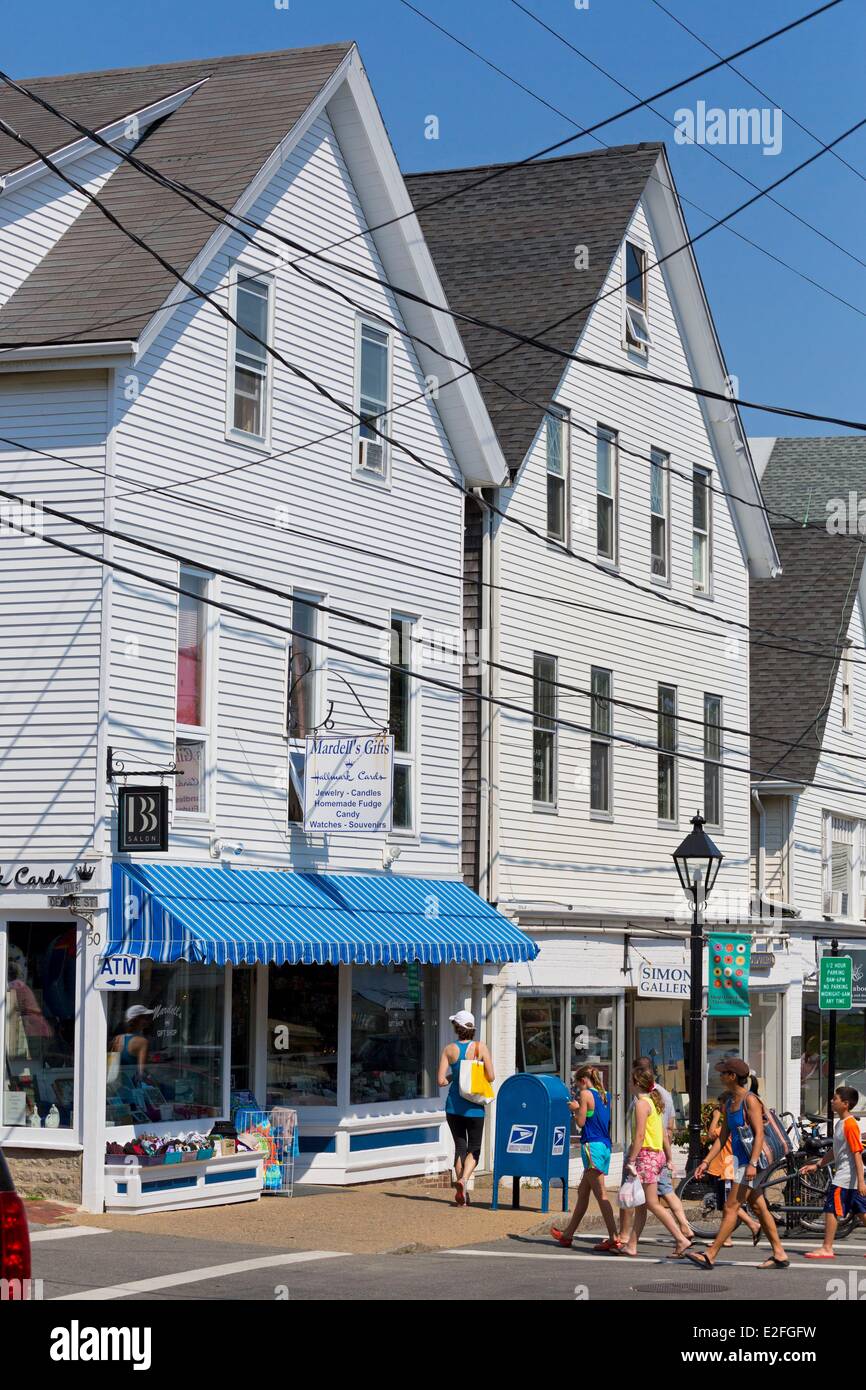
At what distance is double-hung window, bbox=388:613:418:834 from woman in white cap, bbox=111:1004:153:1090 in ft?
16.8

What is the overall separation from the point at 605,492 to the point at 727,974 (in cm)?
743

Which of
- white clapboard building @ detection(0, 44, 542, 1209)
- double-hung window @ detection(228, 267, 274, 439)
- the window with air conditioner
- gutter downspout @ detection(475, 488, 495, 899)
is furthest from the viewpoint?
the window with air conditioner

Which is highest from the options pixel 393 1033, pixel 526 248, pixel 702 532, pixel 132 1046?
pixel 526 248

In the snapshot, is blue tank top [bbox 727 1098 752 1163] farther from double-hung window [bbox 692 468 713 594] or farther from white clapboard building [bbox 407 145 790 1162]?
double-hung window [bbox 692 468 713 594]

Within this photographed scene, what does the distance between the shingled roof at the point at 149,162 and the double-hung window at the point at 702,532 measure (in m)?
10.7

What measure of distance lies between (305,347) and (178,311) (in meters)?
2.36

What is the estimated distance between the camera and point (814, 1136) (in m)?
20.9

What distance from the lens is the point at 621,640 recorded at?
2806 centimetres

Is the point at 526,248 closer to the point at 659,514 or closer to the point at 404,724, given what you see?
the point at 659,514

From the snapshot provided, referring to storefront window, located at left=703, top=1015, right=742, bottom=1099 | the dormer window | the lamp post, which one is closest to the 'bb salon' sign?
the lamp post

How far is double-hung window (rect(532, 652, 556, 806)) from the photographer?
25969 millimetres

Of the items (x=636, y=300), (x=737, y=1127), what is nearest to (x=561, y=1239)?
(x=737, y=1127)

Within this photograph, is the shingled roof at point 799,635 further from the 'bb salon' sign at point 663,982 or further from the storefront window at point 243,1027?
the storefront window at point 243,1027
